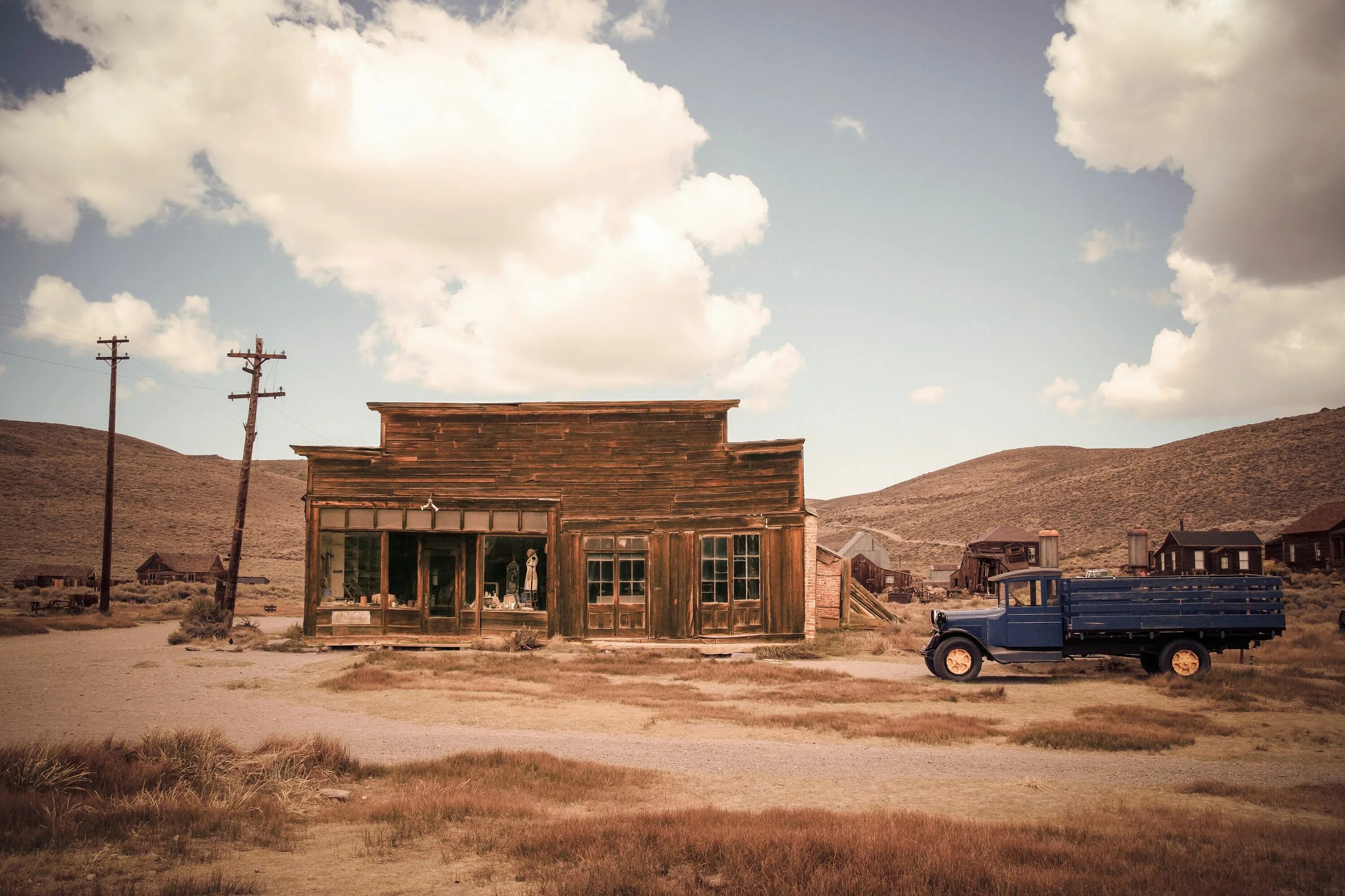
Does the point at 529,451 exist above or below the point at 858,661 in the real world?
above

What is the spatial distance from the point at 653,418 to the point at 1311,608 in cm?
2608

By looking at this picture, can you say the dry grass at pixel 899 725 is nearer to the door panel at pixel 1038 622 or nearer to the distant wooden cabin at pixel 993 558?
the door panel at pixel 1038 622

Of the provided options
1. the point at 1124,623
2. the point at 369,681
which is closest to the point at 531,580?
the point at 369,681

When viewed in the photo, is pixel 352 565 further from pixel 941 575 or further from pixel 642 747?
pixel 941 575

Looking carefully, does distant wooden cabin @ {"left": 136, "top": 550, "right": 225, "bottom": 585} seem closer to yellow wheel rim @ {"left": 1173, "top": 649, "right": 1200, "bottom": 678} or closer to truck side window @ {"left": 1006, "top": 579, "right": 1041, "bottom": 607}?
truck side window @ {"left": 1006, "top": 579, "right": 1041, "bottom": 607}

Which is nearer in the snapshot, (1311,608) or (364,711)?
(364,711)

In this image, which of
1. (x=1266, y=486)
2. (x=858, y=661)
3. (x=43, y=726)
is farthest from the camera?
(x=1266, y=486)

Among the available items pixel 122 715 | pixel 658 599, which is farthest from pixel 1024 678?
pixel 122 715

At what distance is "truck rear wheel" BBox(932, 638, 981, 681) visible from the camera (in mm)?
16500

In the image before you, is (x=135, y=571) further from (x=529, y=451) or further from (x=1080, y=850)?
(x=1080, y=850)

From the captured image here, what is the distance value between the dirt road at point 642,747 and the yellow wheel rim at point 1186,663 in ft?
9.54

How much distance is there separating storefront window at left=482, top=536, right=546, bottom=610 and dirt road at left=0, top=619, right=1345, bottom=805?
745cm

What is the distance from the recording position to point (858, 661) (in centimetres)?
2027

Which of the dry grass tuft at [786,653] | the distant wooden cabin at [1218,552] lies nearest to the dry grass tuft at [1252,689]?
the dry grass tuft at [786,653]
